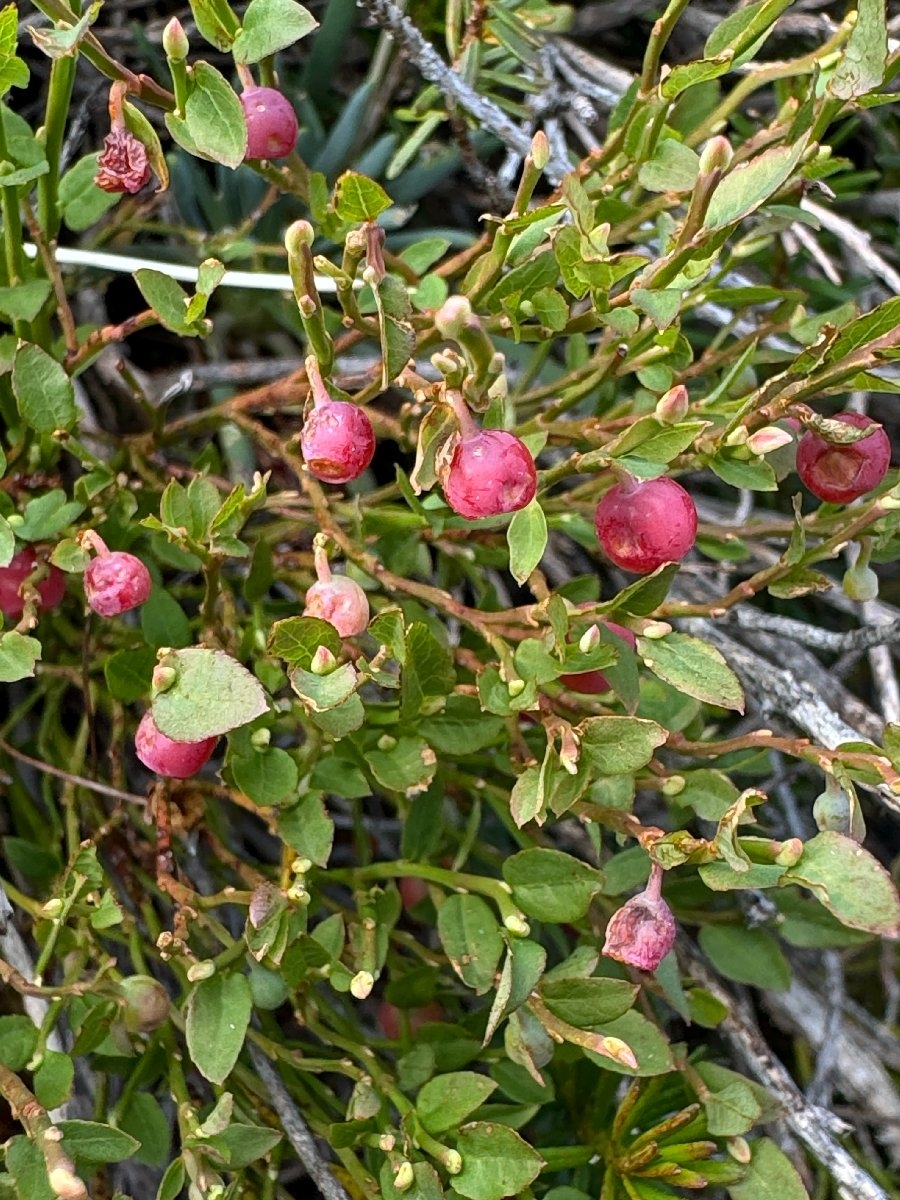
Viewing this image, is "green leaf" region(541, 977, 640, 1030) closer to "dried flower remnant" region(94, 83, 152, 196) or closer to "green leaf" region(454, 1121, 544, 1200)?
"green leaf" region(454, 1121, 544, 1200)

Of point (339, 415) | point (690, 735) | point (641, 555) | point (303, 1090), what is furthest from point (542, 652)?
point (303, 1090)

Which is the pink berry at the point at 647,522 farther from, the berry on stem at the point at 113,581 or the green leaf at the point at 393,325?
the berry on stem at the point at 113,581

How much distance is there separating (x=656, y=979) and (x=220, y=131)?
653mm

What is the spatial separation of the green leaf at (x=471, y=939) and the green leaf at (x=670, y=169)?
49 centimetres

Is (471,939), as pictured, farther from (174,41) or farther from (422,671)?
(174,41)

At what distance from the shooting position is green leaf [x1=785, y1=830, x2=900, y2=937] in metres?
0.60

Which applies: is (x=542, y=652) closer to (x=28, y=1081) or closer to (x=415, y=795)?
(x=415, y=795)

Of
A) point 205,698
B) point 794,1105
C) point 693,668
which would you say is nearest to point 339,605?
point 205,698

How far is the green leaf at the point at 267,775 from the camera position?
74 centimetres

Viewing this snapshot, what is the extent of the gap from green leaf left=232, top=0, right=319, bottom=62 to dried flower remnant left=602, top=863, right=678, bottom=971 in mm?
530

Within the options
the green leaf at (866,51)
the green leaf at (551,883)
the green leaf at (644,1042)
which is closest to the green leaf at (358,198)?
the green leaf at (866,51)

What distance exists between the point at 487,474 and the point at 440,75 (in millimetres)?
508

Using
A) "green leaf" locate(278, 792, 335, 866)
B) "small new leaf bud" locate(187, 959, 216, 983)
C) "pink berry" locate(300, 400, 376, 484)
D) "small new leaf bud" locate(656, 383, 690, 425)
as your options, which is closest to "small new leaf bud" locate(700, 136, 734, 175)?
"small new leaf bud" locate(656, 383, 690, 425)

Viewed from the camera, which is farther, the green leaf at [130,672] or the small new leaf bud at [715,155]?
the green leaf at [130,672]
